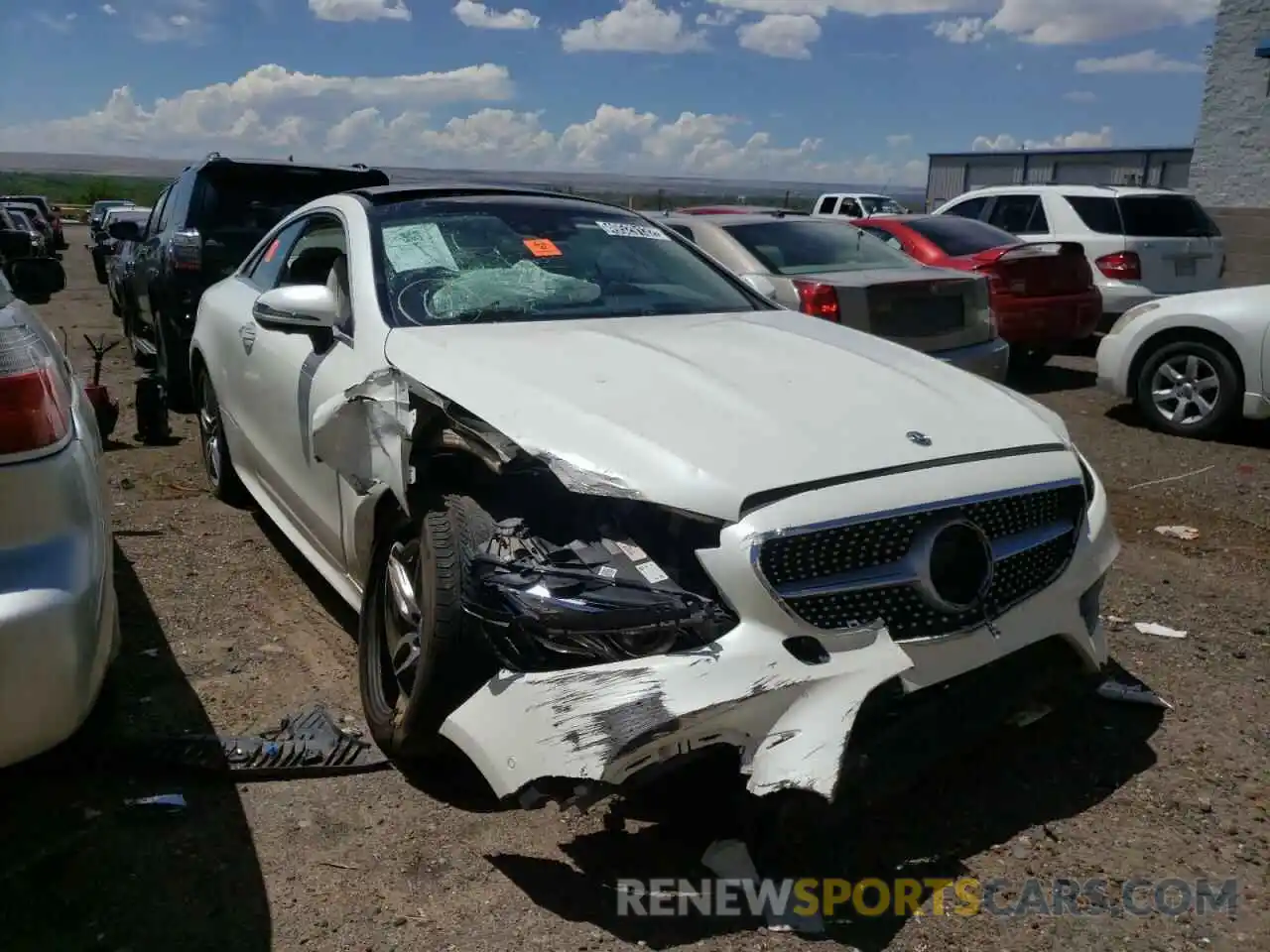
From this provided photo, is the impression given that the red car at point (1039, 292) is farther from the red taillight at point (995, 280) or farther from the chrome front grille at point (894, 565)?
the chrome front grille at point (894, 565)

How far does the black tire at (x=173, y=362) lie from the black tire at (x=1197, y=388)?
6.74 metres

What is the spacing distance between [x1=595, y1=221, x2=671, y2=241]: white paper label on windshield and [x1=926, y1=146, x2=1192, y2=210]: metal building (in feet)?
89.1

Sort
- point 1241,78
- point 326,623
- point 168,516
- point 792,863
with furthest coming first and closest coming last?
1. point 1241,78
2. point 168,516
3. point 326,623
4. point 792,863

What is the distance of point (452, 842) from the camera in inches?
112

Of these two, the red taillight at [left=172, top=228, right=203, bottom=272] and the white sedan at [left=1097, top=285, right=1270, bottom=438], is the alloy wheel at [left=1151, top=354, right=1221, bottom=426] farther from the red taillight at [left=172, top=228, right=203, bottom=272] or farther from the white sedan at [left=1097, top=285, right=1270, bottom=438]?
the red taillight at [left=172, top=228, right=203, bottom=272]

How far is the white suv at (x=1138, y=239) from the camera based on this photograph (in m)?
10.4

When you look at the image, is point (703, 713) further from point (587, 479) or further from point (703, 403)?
point (703, 403)

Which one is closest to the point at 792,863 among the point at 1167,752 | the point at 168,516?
the point at 1167,752

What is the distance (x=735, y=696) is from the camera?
7.80 ft

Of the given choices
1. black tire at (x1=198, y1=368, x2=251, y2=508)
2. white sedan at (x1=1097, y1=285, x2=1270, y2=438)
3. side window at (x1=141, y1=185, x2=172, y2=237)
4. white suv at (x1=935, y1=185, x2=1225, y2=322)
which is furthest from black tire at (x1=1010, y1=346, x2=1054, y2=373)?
side window at (x1=141, y1=185, x2=172, y2=237)

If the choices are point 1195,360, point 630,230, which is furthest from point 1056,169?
point 630,230

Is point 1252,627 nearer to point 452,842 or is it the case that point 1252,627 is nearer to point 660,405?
point 660,405

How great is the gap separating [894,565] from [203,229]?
651 cm

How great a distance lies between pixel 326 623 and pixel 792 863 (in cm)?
221
